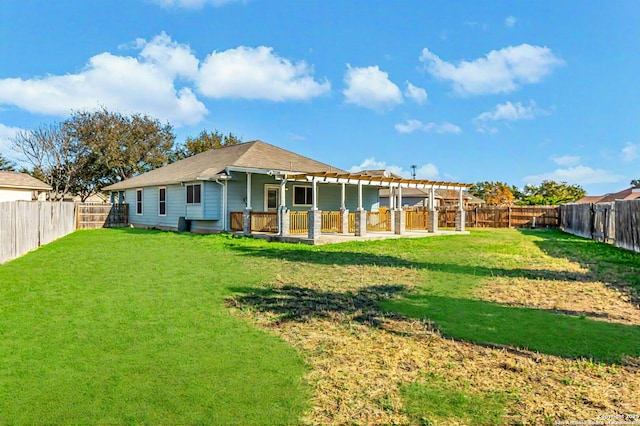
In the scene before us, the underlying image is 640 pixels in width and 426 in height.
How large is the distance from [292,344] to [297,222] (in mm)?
13125

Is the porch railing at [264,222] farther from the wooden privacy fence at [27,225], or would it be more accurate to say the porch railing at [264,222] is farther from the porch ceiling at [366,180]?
the wooden privacy fence at [27,225]

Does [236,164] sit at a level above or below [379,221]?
above

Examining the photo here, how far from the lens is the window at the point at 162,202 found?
22578mm

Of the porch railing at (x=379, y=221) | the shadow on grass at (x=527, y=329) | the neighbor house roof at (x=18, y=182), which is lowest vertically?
the shadow on grass at (x=527, y=329)

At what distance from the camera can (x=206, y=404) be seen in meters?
3.02

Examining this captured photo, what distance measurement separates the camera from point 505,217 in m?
27.7

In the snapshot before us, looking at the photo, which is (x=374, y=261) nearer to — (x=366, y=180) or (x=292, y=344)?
(x=292, y=344)

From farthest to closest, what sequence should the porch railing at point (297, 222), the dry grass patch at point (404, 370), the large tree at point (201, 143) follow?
the large tree at point (201, 143), the porch railing at point (297, 222), the dry grass patch at point (404, 370)

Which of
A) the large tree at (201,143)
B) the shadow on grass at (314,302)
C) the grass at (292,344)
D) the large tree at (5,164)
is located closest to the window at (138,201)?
the grass at (292,344)

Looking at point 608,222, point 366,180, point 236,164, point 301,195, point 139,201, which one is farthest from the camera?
point 139,201

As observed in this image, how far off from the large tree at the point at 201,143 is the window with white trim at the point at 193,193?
23.9 meters

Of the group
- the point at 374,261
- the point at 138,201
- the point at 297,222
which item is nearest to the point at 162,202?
the point at 138,201

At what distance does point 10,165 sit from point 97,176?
1087 centimetres

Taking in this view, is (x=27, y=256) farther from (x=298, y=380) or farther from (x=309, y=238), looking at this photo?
Answer: (x=298, y=380)
